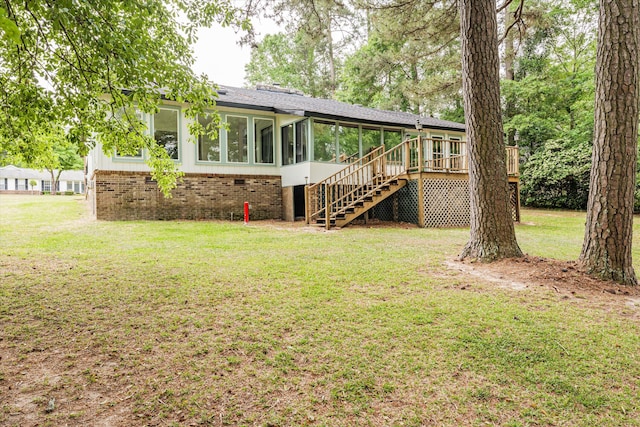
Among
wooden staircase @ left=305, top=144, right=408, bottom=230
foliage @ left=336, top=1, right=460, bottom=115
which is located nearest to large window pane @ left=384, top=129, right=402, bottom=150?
foliage @ left=336, top=1, right=460, bottom=115

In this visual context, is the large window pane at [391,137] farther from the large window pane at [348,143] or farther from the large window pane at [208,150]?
the large window pane at [208,150]

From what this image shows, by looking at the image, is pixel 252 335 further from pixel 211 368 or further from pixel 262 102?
pixel 262 102

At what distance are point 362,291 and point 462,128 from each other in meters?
14.6

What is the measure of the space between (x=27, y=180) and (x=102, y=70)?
49538 mm

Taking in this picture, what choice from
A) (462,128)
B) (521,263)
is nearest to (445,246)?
(521,263)

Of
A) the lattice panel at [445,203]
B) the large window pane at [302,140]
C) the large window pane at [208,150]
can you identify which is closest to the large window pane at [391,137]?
the large window pane at [302,140]

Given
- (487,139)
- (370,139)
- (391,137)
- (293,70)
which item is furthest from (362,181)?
(293,70)

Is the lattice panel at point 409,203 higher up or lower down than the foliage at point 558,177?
lower down

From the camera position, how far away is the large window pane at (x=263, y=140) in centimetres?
1323

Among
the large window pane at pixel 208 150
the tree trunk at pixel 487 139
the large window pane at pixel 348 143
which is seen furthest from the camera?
the large window pane at pixel 348 143

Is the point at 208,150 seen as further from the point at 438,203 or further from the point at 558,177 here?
the point at 558,177

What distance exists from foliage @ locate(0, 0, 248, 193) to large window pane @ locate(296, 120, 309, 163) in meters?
7.33

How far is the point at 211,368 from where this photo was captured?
2.50 metres

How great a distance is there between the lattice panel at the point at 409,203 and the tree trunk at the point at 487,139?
5717 mm
